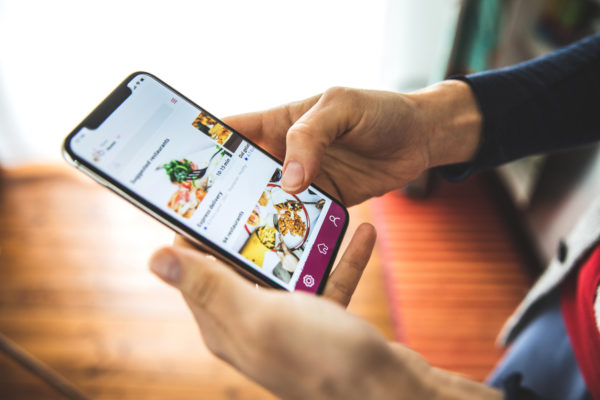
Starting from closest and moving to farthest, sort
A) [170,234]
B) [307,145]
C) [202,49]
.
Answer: [307,145]
[202,49]
[170,234]

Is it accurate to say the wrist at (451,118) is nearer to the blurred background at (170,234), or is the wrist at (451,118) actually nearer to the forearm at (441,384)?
the forearm at (441,384)

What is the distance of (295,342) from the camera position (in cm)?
38

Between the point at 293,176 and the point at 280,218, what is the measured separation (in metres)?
0.10

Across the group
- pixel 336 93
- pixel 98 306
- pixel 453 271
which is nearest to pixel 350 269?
pixel 336 93

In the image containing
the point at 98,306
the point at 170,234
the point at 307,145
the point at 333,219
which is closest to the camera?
the point at 307,145

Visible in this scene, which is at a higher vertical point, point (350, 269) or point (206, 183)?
point (206, 183)

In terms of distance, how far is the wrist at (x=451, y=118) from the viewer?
750mm

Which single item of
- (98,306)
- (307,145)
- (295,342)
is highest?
(307,145)

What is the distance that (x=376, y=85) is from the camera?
5.70 ft

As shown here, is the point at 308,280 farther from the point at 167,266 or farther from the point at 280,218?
the point at 167,266

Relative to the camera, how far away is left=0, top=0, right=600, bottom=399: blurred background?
1229mm

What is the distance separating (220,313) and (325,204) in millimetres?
Answer: 339

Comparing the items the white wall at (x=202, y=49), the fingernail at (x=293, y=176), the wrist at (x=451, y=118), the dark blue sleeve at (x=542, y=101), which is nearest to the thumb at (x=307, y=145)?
the fingernail at (x=293, y=176)

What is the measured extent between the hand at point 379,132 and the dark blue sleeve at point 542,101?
0.04 meters
